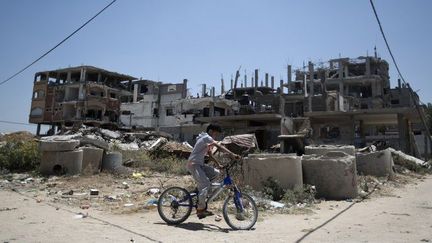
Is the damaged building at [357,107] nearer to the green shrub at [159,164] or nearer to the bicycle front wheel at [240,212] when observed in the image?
the green shrub at [159,164]

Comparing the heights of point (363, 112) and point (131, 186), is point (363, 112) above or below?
above

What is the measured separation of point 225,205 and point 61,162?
29.8ft

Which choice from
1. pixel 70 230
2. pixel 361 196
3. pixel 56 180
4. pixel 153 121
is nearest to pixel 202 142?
pixel 70 230

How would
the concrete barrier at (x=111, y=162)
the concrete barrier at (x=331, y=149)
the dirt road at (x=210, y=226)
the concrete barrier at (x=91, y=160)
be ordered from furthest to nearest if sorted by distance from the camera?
1. the concrete barrier at (x=111, y=162)
2. the concrete barrier at (x=91, y=160)
3. the concrete barrier at (x=331, y=149)
4. the dirt road at (x=210, y=226)

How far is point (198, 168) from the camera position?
650 centimetres

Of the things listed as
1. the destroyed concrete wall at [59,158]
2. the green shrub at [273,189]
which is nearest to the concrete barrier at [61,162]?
the destroyed concrete wall at [59,158]

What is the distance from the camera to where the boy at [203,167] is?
634 cm

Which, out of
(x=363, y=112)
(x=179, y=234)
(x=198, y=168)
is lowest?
(x=179, y=234)

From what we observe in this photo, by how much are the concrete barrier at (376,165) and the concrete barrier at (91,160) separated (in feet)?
31.6

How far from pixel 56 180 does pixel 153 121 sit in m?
41.7

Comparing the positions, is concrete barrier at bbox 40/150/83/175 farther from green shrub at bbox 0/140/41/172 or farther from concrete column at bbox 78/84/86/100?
concrete column at bbox 78/84/86/100

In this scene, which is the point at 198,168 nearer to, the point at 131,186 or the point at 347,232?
the point at 347,232

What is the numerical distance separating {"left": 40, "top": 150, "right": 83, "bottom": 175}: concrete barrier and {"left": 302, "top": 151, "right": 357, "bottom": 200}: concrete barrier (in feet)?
25.9

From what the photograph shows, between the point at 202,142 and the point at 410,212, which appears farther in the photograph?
the point at 410,212
